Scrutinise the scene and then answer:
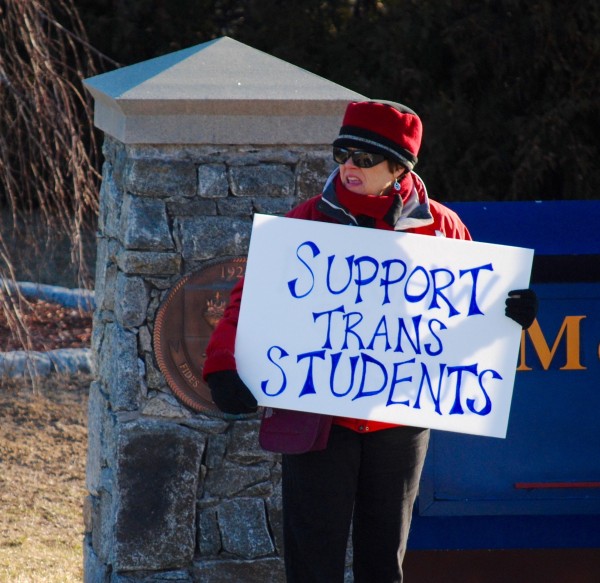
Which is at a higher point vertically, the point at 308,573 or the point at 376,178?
the point at 376,178

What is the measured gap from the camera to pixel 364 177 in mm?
2646

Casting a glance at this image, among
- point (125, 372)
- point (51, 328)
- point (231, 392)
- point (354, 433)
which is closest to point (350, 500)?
point (354, 433)

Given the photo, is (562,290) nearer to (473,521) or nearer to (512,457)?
(512,457)

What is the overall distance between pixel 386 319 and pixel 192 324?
33.1 inches

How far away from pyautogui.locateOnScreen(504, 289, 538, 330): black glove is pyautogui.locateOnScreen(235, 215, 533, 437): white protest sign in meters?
0.04

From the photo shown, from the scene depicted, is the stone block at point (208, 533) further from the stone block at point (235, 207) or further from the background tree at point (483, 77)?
the background tree at point (483, 77)

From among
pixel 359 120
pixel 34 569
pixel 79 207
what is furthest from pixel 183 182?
pixel 79 207

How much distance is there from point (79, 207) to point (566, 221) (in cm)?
295

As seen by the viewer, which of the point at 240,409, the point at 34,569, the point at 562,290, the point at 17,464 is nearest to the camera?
the point at 240,409

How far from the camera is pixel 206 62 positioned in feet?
11.3

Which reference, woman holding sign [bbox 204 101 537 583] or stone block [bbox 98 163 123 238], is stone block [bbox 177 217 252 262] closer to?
stone block [bbox 98 163 123 238]

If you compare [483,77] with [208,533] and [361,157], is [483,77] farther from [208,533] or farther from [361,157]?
[361,157]

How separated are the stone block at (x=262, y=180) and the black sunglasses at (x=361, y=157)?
77cm

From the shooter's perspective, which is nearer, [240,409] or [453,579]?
[240,409]
